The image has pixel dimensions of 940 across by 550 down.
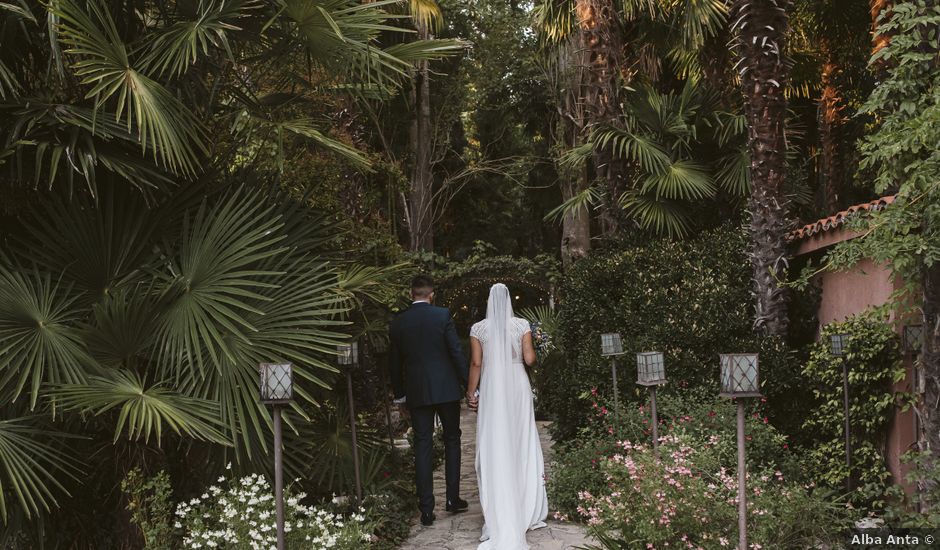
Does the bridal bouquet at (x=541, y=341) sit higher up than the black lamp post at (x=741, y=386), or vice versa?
the bridal bouquet at (x=541, y=341)

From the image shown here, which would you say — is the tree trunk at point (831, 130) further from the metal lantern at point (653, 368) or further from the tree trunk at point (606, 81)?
the metal lantern at point (653, 368)

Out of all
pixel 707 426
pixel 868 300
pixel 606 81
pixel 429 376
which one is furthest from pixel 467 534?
pixel 606 81

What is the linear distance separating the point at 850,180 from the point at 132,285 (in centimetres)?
1238

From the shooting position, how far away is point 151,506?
17.9 ft

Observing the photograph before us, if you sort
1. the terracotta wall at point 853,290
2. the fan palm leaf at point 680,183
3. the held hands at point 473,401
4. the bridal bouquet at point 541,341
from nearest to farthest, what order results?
the held hands at point 473,401, the terracotta wall at point 853,290, the fan palm leaf at point 680,183, the bridal bouquet at point 541,341

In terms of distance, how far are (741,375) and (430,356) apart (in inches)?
105

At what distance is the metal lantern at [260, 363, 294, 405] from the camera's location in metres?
4.80

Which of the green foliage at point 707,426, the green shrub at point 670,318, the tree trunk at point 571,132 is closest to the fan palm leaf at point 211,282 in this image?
the green foliage at point 707,426

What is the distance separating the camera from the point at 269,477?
586 cm

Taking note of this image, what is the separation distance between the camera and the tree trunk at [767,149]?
806cm

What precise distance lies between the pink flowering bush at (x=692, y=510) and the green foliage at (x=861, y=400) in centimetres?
123

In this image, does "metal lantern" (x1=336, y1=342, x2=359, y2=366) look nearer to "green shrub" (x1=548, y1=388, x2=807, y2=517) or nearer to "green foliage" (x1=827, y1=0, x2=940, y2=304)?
"green shrub" (x1=548, y1=388, x2=807, y2=517)

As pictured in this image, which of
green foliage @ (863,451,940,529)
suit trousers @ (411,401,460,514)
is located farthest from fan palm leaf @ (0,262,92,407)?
green foliage @ (863,451,940,529)

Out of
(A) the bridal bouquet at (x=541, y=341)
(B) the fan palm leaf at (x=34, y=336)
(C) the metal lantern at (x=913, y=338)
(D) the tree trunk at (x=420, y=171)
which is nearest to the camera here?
(B) the fan palm leaf at (x=34, y=336)
